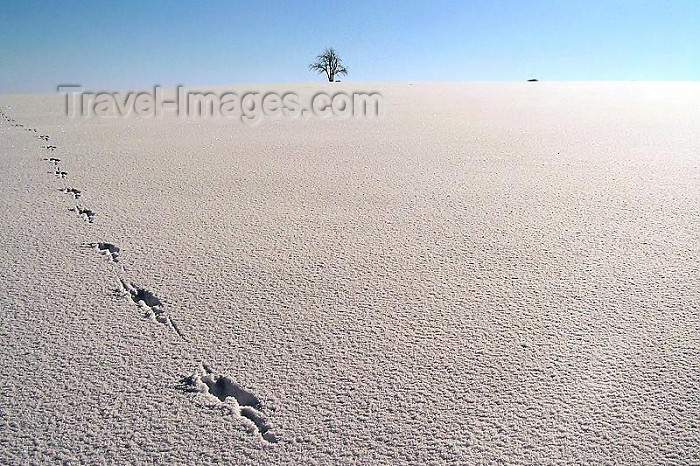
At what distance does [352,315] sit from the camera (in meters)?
1.08

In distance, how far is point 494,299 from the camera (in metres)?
1.13

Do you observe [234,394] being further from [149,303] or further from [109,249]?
[109,249]

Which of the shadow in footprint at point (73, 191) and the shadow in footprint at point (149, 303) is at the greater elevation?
the shadow in footprint at point (73, 191)

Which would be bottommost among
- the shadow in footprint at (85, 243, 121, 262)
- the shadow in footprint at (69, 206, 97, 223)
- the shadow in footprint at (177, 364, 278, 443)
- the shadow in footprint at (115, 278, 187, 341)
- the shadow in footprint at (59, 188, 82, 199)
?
the shadow in footprint at (177, 364, 278, 443)

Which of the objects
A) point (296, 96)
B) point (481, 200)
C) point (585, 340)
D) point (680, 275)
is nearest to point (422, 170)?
point (481, 200)

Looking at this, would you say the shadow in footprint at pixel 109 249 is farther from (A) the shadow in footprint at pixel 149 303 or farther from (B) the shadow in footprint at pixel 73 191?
(B) the shadow in footprint at pixel 73 191

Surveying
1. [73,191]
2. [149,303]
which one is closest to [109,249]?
[149,303]

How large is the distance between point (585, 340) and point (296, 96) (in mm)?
5357

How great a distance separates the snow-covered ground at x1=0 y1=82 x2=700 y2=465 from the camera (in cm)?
77

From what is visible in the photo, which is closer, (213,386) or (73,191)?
(213,386)

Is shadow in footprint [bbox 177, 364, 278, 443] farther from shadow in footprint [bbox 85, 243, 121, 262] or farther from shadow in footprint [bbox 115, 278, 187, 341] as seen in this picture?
shadow in footprint [bbox 85, 243, 121, 262]

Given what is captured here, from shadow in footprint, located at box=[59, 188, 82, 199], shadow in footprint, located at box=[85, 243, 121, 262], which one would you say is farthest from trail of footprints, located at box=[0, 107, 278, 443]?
shadow in footprint, located at box=[59, 188, 82, 199]

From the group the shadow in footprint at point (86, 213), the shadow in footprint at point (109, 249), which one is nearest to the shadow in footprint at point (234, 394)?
the shadow in footprint at point (109, 249)

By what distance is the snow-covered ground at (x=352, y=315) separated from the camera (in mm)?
774
